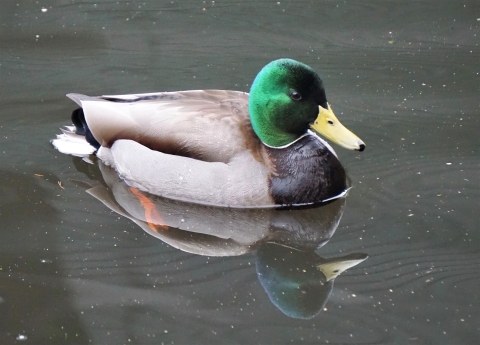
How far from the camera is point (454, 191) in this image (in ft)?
20.9

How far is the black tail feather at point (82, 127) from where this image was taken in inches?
270

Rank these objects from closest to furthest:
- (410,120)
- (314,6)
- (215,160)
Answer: (215,160) < (410,120) < (314,6)

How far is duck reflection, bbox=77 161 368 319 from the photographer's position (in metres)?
5.44

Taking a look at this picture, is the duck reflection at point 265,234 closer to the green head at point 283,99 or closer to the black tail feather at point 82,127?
the black tail feather at point 82,127

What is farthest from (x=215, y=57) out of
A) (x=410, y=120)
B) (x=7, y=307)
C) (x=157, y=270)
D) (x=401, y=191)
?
(x=7, y=307)

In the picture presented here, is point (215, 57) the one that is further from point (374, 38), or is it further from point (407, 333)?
point (407, 333)

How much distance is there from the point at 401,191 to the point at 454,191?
40cm

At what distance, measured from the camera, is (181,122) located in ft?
20.4

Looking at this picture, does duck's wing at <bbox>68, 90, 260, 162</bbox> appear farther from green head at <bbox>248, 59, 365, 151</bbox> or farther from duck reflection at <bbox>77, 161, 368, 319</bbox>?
duck reflection at <bbox>77, 161, 368, 319</bbox>

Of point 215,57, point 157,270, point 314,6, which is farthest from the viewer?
point 314,6

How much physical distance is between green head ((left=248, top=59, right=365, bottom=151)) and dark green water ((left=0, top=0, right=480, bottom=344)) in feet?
2.05

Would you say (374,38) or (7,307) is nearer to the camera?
(7,307)

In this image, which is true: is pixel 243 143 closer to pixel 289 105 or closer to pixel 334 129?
pixel 289 105

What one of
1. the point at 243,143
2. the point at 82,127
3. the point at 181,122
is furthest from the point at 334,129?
the point at 82,127
